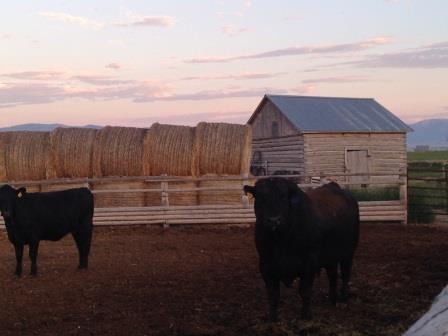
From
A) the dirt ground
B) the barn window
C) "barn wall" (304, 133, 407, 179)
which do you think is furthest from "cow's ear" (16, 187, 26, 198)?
the barn window

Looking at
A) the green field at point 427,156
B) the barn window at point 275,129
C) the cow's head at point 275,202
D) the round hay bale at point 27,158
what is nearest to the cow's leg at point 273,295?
the cow's head at point 275,202

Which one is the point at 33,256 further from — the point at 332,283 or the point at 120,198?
the point at 120,198

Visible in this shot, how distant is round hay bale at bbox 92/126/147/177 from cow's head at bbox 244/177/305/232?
10.7 meters

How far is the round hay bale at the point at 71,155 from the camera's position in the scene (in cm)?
1666

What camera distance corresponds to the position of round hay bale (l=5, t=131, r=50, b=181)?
16.6 meters

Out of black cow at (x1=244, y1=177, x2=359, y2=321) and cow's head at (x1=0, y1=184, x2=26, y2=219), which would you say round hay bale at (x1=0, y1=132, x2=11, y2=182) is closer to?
cow's head at (x1=0, y1=184, x2=26, y2=219)

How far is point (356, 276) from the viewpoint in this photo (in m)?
8.49

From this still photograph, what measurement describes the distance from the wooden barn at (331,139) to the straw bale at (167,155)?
876 cm

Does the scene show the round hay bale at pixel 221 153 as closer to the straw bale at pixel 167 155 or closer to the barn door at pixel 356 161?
the straw bale at pixel 167 155

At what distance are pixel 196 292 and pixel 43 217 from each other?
3158 millimetres

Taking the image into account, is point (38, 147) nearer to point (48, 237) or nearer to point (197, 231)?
point (197, 231)

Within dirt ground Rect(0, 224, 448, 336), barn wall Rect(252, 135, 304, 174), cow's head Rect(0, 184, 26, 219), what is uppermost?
barn wall Rect(252, 135, 304, 174)

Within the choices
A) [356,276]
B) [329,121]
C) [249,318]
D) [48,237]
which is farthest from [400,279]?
[329,121]

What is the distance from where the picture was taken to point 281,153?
89.0 feet
